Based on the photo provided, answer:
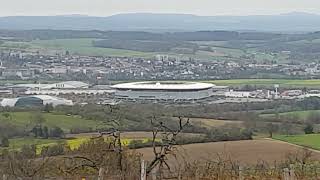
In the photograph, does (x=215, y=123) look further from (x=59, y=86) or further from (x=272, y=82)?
(x=59, y=86)

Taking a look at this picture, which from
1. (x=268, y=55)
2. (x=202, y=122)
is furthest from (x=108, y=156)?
(x=268, y=55)

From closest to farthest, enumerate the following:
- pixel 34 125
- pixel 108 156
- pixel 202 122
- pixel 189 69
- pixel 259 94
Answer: pixel 108 156 → pixel 34 125 → pixel 202 122 → pixel 259 94 → pixel 189 69

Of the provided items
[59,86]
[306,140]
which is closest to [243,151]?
[306,140]

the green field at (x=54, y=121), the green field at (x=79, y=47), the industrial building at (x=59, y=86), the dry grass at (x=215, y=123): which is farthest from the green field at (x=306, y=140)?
the green field at (x=79, y=47)

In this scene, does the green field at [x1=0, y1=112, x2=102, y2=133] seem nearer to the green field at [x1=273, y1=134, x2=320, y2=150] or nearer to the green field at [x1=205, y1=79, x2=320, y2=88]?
the green field at [x1=273, y1=134, x2=320, y2=150]

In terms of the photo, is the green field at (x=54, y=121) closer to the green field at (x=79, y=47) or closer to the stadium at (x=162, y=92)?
the stadium at (x=162, y=92)

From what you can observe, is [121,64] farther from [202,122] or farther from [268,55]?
[202,122]
